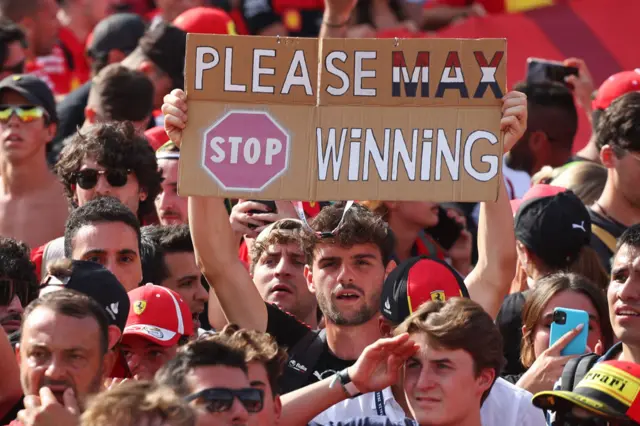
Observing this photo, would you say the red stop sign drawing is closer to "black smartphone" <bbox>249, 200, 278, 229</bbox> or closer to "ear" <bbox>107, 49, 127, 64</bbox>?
"black smartphone" <bbox>249, 200, 278, 229</bbox>

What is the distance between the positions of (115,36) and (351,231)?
4535mm

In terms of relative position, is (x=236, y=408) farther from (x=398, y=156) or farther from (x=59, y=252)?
(x=59, y=252)

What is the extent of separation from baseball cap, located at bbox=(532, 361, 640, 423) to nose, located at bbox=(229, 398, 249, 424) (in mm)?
986

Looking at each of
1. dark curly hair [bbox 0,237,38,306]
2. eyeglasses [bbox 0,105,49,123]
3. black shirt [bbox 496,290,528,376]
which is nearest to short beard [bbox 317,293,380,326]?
black shirt [bbox 496,290,528,376]

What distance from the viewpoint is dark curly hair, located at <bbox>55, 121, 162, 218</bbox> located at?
7.30 m

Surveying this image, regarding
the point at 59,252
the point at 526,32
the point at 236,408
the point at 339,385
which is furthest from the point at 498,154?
the point at 526,32

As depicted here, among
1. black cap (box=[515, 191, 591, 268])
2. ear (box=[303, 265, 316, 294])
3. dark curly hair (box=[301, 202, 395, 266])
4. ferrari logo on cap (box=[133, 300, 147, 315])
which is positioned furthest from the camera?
black cap (box=[515, 191, 591, 268])

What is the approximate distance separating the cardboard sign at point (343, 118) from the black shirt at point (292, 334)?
831mm

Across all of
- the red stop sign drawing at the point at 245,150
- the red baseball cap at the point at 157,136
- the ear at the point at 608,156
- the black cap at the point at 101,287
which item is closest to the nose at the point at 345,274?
the red stop sign drawing at the point at 245,150

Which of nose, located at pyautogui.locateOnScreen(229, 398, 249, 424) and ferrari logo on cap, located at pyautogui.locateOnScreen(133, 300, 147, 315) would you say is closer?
nose, located at pyautogui.locateOnScreen(229, 398, 249, 424)

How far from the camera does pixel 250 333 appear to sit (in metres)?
5.27

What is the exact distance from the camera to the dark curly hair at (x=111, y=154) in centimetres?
730

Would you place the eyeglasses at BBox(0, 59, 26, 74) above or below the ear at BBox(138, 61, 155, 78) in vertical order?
below

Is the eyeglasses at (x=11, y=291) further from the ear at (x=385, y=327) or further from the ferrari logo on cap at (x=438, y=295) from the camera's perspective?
the ferrari logo on cap at (x=438, y=295)
